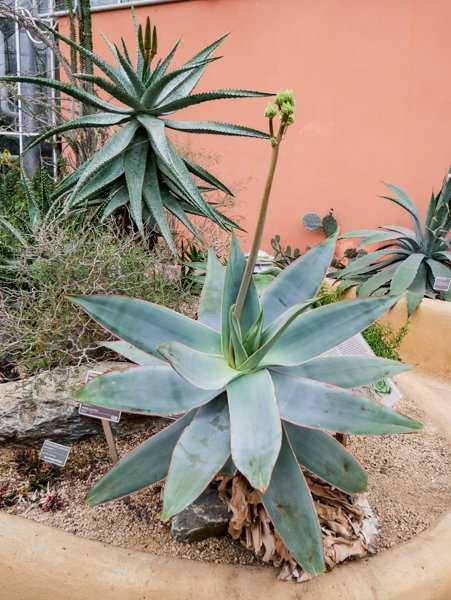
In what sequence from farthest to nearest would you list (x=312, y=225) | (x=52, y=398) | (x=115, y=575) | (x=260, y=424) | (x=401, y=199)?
(x=312, y=225)
(x=401, y=199)
(x=52, y=398)
(x=115, y=575)
(x=260, y=424)

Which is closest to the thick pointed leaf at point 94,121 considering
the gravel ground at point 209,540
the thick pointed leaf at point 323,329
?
the gravel ground at point 209,540

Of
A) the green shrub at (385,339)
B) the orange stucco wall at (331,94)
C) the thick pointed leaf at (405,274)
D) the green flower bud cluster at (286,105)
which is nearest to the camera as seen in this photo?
the green flower bud cluster at (286,105)

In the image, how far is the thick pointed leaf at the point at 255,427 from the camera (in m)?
0.96

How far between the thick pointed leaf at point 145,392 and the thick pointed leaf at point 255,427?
0.09 metres

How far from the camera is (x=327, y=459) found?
1.15 metres

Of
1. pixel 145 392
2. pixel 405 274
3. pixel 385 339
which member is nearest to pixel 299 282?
pixel 145 392

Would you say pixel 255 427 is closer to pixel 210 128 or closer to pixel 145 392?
pixel 145 392

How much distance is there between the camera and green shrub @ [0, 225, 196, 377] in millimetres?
1730

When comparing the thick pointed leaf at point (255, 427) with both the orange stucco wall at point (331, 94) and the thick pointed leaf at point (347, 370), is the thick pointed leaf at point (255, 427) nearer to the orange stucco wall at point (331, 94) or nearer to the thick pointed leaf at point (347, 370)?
the thick pointed leaf at point (347, 370)

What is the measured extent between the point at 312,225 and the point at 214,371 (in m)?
3.81

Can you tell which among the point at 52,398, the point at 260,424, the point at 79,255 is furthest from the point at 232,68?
the point at 260,424

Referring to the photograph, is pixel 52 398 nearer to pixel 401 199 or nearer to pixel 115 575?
pixel 115 575

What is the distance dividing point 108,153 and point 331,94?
3.17 metres

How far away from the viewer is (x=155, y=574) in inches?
46.6
